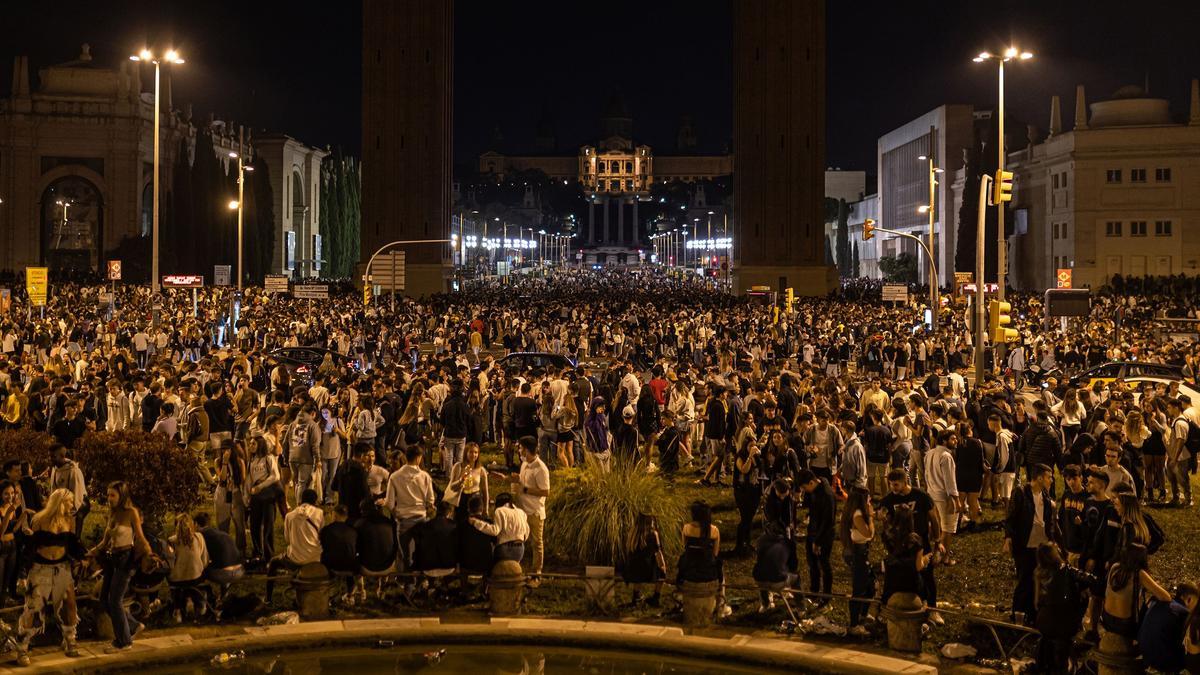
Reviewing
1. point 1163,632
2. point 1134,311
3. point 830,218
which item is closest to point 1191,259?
point 1134,311

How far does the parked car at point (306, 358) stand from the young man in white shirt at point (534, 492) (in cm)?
1878

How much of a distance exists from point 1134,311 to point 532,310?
24.0 m

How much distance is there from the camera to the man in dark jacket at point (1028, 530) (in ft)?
39.2

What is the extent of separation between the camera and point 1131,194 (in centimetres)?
7550

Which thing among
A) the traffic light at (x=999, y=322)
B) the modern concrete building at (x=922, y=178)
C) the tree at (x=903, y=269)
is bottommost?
the traffic light at (x=999, y=322)

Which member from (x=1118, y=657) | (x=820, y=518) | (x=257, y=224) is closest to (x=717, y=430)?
(x=820, y=518)

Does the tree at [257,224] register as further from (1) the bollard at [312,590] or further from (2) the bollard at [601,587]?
(2) the bollard at [601,587]

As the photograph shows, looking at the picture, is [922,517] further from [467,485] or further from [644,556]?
[467,485]

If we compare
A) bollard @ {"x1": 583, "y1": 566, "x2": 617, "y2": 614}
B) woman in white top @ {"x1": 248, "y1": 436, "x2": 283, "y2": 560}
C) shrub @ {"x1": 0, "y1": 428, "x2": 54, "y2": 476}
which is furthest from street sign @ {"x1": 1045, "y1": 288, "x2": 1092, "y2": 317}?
shrub @ {"x1": 0, "y1": 428, "x2": 54, "y2": 476}

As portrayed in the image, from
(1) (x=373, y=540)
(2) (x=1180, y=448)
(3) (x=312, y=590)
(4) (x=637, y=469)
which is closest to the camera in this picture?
(3) (x=312, y=590)

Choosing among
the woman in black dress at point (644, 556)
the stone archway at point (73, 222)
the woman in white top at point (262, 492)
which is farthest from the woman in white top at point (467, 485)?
the stone archway at point (73, 222)

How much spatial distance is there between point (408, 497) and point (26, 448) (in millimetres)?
4875

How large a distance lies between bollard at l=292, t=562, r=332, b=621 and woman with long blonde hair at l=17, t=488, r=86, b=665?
2.07 meters

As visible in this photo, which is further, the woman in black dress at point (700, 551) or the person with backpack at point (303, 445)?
the person with backpack at point (303, 445)
